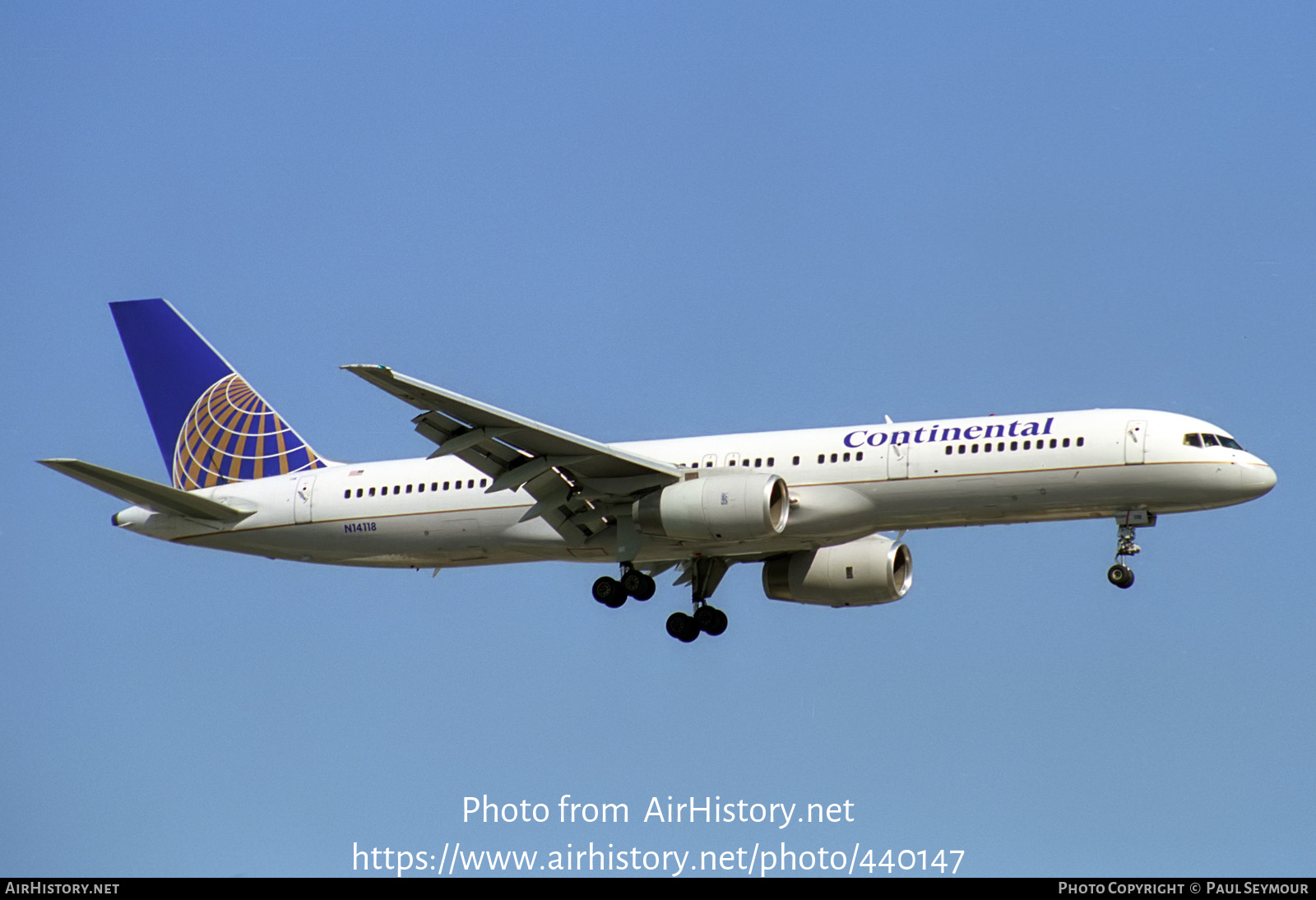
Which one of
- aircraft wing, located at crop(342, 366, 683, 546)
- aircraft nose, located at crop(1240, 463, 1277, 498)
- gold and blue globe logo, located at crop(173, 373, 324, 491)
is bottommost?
aircraft wing, located at crop(342, 366, 683, 546)

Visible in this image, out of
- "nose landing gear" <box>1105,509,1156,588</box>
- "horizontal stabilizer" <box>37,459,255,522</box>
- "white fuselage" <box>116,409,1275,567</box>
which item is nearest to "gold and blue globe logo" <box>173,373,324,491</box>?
"white fuselage" <box>116,409,1275,567</box>

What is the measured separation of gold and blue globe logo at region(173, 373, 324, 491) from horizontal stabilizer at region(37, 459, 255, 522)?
1.93 m

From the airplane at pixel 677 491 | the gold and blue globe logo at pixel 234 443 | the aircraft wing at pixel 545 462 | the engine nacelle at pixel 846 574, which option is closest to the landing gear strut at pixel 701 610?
the airplane at pixel 677 491

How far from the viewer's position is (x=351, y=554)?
138ft

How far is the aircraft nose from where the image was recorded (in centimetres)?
3688

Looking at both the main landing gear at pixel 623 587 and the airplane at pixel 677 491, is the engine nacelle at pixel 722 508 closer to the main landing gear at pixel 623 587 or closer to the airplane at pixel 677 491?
the airplane at pixel 677 491

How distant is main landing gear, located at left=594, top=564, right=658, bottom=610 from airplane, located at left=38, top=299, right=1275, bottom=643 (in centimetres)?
4

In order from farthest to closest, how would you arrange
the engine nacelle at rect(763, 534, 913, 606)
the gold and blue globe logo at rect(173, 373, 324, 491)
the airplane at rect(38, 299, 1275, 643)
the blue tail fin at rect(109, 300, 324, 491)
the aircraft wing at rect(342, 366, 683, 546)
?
the blue tail fin at rect(109, 300, 324, 491), the gold and blue globe logo at rect(173, 373, 324, 491), the engine nacelle at rect(763, 534, 913, 606), the airplane at rect(38, 299, 1275, 643), the aircraft wing at rect(342, 366, 683, 546)

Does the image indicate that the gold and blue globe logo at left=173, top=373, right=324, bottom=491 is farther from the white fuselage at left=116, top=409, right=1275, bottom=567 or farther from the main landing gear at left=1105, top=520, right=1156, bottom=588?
the main landing gear at left=1105, top=520, right=1156, bottom=588

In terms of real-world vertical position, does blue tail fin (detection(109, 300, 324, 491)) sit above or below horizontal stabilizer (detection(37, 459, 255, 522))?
above

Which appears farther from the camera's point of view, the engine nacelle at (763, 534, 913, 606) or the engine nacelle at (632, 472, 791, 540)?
the engine nacelle at (763, 534, 913, 606)

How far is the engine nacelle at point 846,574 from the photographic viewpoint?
42.1m

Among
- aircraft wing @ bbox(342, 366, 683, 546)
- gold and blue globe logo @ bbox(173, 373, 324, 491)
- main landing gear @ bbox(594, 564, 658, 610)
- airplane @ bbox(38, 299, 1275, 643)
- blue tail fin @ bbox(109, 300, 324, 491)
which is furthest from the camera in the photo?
blue tail fin @ bbox(109, 300, 324, 491)
